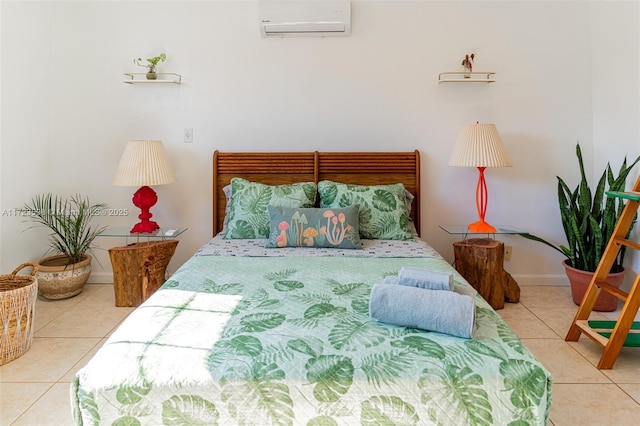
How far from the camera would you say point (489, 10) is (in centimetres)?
326

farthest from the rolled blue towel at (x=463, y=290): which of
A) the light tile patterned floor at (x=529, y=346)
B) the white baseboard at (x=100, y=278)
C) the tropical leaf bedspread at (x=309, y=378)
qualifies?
the white baseboard at (x=100, y=278)

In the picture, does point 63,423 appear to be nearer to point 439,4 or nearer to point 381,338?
point 381,338

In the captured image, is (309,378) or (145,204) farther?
(145,204)

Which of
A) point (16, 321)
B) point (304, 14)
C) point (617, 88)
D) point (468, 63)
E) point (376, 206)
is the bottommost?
point (16, 321)

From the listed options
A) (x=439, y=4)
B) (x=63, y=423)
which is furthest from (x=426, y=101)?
(x=63, y=423)

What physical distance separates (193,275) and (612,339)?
2150 mm

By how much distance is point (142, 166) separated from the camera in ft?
9.61

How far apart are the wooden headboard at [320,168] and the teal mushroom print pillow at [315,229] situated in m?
0.67

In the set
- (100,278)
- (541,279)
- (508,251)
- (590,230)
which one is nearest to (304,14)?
(508,251)

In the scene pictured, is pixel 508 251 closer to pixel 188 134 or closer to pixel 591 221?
pixel 591 221

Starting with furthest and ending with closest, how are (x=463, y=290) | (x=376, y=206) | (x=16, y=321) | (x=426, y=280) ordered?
(x=376, y=206) → (x=16, y=321) → (x=463, y=290) → (x=426, y=280)

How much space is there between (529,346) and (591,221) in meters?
1.01

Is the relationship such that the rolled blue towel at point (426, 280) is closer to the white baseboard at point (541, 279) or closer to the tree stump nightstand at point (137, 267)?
the tree stump nightstand at point (137, 267)

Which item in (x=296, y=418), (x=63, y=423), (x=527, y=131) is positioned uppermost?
(x=527, y=131)
